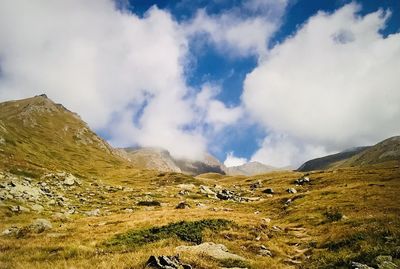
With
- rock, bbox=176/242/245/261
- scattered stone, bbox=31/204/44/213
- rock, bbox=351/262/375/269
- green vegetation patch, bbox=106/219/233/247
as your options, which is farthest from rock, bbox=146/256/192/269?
scattered stone, bbox=31/204/44/213

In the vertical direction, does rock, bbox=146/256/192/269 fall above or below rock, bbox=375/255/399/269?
above

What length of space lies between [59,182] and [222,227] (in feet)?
257

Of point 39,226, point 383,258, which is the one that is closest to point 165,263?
point 383,258

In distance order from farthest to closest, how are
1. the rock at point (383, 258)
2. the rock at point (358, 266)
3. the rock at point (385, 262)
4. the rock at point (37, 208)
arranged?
the rock at point (37, 208) → the rock at point (383, 258) → the rock at point (358, 266) → the rock at point (385, 262)

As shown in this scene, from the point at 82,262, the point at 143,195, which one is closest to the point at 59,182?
the point at 143,195

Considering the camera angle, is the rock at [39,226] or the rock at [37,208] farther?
the rock at [37,208]

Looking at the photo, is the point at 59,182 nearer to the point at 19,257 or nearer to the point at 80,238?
the point at 80,238

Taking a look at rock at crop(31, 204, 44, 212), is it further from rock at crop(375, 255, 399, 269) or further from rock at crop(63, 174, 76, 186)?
rock at crop(375, 255, 399, 269)

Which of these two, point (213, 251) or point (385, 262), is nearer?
point (385, 262)

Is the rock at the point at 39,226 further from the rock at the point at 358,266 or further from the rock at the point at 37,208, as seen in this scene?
the rock at the point at 358,266

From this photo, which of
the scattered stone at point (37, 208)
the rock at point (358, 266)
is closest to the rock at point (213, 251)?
the rock at point (358, 266)

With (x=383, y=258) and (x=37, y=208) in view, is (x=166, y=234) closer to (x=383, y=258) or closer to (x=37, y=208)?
(x=383, y=258)

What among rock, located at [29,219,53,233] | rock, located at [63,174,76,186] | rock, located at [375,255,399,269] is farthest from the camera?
rock, located at [63,174,76,186]

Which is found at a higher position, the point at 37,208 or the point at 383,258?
the point at 37,208
